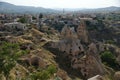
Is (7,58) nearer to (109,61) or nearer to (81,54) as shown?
(81,54)

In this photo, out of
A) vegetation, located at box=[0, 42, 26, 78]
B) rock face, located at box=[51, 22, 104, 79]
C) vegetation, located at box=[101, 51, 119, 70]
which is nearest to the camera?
vegetation, located at box=[0, 42, 26, 78]

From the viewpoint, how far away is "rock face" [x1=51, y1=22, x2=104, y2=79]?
197ft

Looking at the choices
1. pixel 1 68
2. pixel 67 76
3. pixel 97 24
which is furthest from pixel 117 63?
pixel 97 24

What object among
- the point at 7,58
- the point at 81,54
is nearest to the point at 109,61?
the point at 81,54

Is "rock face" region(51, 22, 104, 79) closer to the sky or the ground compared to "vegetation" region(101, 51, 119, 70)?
closer to the sky

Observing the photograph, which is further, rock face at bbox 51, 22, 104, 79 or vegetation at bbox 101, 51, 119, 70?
vegetation at bbox 101, 51, 119, 70

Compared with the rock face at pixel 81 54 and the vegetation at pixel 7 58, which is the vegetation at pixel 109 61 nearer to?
the rock face at pixel 81 54

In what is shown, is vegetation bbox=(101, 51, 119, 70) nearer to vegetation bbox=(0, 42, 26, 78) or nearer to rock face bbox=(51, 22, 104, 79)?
rock face bbox=(51, 22, 104, 79)

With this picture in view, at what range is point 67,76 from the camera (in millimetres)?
56344

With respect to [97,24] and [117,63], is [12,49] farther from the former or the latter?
[97,24]

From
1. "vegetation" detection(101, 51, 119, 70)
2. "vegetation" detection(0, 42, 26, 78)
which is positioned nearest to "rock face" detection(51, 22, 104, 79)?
"vegetation" detection(101, 51, 119, 70)

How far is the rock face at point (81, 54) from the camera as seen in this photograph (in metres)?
60.2

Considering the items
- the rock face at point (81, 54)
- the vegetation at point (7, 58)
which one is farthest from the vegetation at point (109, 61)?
the vegetation at point (7, 58)

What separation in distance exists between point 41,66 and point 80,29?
3039 cm
